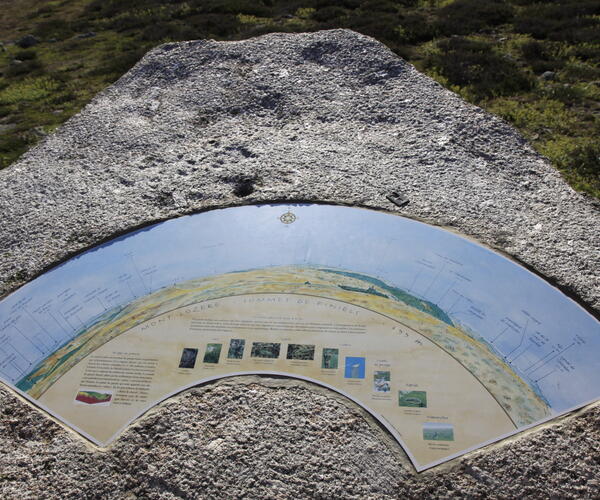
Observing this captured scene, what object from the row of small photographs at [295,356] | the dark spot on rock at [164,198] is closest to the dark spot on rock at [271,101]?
the dark spot on rock at [164,198]

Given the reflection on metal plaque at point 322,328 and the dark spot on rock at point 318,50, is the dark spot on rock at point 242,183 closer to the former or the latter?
the reflection on metal plaque at point 322,328

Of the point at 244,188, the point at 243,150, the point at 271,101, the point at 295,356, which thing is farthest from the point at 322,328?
the point at 271,101

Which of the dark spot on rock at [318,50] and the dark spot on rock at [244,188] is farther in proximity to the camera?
the dark spot on rock at [318,50]

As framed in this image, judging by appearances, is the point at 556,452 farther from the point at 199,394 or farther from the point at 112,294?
the point at 112,294

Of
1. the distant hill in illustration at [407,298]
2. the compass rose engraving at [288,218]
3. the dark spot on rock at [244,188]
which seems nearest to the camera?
the distant hill in illustration at [407,298]

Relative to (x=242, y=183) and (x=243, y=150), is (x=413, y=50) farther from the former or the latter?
(x=242, y=183)

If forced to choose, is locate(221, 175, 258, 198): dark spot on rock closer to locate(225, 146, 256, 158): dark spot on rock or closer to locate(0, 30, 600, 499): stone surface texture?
locate(0, 30, 600, 499): stone surface texture
